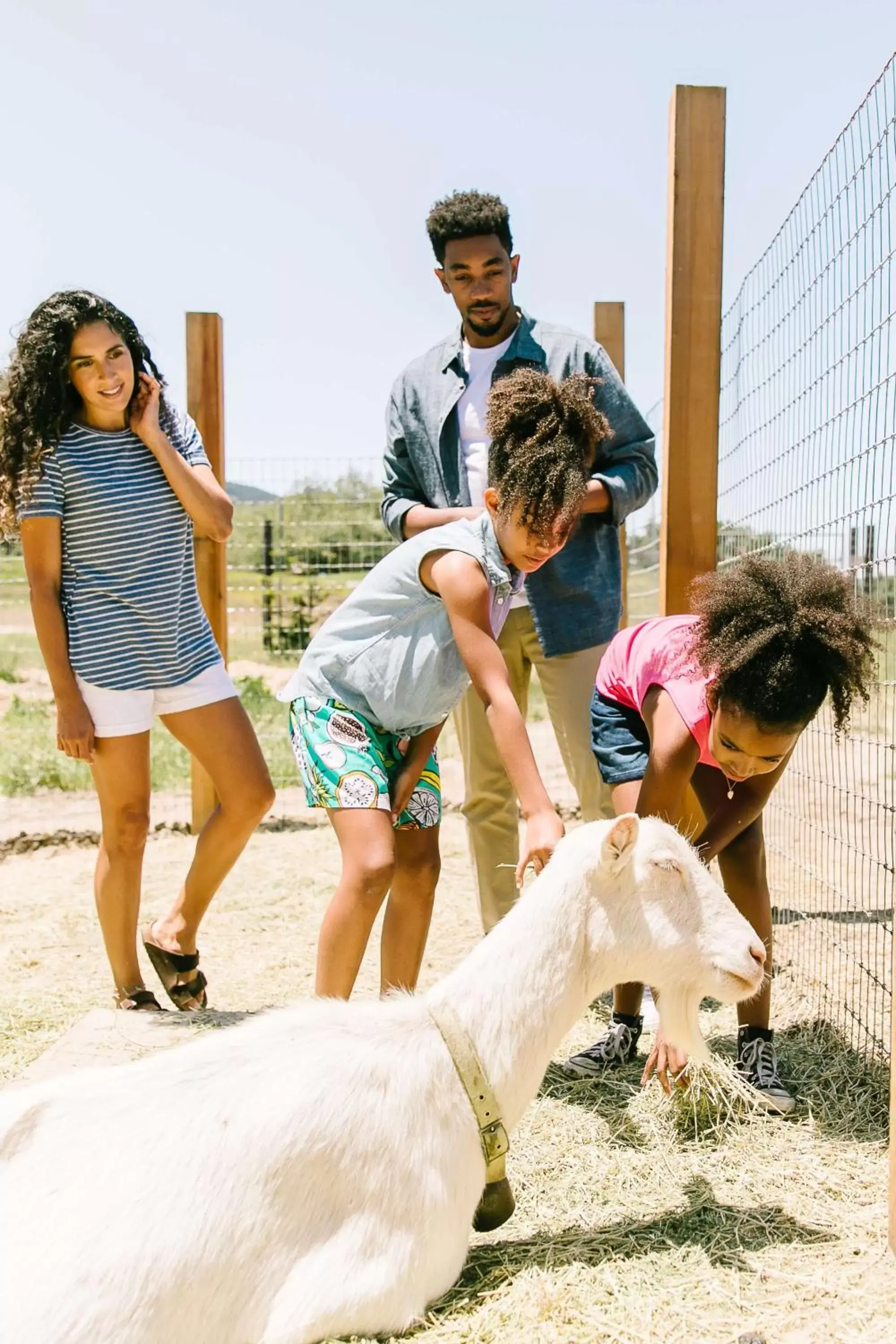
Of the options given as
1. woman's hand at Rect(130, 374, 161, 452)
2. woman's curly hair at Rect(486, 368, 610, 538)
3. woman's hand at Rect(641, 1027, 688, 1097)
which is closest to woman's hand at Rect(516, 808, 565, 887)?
woman's hand at Rect(641, 1027, 688, 1097)

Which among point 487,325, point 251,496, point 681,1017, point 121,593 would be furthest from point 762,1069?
point 251,496

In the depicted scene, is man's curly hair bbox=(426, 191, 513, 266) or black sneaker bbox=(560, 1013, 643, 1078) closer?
black sneaker bbox=(560, 1013, 643, 1078)

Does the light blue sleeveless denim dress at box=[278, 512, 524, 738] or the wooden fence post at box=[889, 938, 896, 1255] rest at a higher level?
the light blue sleeveless denim dress at box=[278, 512, 524, 738]

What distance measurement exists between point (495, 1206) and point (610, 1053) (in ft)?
3.49

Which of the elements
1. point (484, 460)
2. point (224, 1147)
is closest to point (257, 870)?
point (484, 460)

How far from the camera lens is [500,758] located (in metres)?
4.07

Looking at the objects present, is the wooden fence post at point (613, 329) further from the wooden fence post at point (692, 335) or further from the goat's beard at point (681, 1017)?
the goat's beard at point (681, 1017)

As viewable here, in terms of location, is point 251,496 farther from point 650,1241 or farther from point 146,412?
point 650,1241

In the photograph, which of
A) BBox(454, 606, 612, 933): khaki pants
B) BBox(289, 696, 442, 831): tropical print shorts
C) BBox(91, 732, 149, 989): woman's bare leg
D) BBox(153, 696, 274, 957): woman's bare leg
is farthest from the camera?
BBox(454, 606, 612, 933): khaki pants

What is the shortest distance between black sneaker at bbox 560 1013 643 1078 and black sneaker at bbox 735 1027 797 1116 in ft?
1.02

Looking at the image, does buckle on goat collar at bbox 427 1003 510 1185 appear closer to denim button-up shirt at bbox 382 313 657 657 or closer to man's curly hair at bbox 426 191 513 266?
denim button-up shirt at bbox 382 313 657 657

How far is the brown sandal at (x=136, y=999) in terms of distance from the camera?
12.7 feet

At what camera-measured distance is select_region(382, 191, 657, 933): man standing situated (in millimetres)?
4027

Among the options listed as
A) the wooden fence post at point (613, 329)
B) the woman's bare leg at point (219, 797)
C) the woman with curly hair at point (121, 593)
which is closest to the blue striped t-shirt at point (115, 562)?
the woman with curly hair at point (121, 593)
